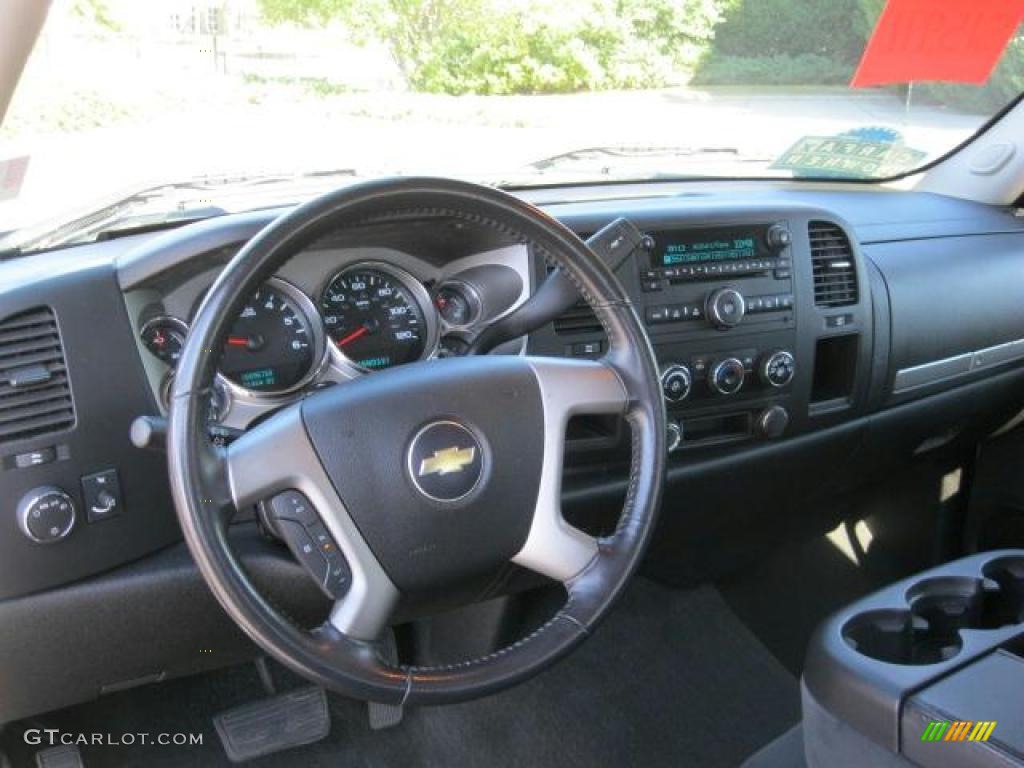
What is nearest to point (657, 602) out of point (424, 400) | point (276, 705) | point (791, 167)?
point (276, 705)

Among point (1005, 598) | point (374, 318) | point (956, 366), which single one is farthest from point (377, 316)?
point (956, 366)

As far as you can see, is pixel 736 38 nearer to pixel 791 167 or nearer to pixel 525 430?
pixel 791 167

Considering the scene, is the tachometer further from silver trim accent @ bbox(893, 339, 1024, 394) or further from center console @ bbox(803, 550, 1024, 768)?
silver trim accent @ bbox(893, 339, 1024, 394)

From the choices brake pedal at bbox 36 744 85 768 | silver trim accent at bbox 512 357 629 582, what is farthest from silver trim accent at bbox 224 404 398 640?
brake pedal at bbox 36 744 85 768

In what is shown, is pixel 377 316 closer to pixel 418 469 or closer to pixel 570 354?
pixel 570 354

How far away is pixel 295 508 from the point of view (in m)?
1.55

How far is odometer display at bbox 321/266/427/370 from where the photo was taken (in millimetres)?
2010

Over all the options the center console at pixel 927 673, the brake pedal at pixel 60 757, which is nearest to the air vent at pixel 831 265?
the center console at pixel 927 673

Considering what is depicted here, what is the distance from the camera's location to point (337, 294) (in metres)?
2.02

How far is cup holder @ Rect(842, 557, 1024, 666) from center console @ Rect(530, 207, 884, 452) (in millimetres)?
653

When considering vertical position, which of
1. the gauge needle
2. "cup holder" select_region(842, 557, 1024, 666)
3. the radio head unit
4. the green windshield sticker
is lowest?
"cup holder" select_region(842, 557, 1024, 666)

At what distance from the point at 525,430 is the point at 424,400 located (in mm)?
179

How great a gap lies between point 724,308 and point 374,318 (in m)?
0.77

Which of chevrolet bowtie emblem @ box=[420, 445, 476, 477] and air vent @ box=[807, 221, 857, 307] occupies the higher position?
air vent @ box=[807, 221, 857, 307]
